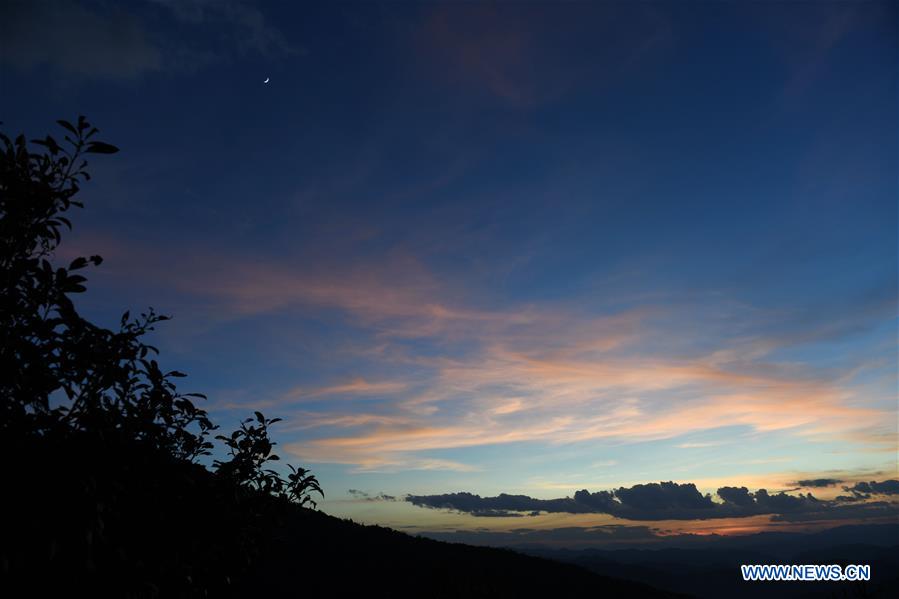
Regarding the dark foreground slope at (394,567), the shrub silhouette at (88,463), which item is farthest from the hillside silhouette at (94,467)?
the dark foreground slope at (394,567)

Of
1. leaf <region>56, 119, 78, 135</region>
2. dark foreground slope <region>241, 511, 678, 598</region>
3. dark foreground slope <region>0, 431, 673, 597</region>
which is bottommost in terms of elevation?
dark foreground slope <region>241, 511, 678, 598</region>

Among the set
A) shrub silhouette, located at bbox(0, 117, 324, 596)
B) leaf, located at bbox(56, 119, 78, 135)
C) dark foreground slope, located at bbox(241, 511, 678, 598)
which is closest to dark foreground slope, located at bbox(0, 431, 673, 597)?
shrub silhouette, located at bbox(0, 117, 324, 596)

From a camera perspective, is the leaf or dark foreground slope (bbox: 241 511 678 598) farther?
dark foreground slope (bbox: 241 511 678 598)

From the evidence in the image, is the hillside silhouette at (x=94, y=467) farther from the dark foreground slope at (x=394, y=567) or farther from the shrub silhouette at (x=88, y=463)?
the dark foreground slope at (x=394, y=567)

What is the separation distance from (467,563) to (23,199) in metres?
77.3

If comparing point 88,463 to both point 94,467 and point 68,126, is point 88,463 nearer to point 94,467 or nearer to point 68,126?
point 94,467

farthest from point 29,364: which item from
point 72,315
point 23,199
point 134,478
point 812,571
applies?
point 812,571

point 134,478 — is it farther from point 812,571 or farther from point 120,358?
point 812,571

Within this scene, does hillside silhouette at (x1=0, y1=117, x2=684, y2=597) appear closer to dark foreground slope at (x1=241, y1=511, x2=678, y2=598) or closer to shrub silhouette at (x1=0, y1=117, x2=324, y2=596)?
shrub silhouette at (x1=0, y1=117, x2=324, y2=596)

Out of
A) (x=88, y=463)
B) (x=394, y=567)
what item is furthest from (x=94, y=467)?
(x=394, y=567)

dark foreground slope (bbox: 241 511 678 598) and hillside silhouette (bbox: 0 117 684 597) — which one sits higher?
hillside silhouette (bbox: 0 117 684 597)

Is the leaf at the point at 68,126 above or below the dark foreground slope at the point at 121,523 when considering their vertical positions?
above

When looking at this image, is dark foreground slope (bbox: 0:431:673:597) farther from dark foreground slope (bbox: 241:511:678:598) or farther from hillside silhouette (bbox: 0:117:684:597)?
dark foreground slope (bbox: 241:511:678:598)

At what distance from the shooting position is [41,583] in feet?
15.8
